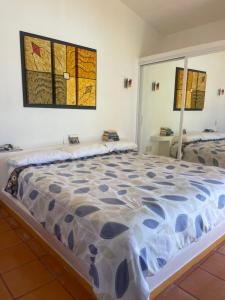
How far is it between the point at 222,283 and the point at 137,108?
299cm

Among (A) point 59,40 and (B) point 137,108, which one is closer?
(A) point 59,40

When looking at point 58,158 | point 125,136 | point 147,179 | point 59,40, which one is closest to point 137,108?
point 125,136

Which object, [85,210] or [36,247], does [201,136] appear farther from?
[36,247]

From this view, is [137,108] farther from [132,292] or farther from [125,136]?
[132,292]

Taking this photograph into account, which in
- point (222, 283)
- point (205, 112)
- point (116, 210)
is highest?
point (205, 112)

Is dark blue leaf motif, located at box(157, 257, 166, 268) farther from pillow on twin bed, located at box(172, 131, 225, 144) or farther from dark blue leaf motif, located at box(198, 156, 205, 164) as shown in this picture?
pillow on twin bed, located at box(172, 131, 225, 144)

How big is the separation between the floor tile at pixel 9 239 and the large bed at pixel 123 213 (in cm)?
22

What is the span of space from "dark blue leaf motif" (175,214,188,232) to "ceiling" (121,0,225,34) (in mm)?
2983

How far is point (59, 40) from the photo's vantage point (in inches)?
112

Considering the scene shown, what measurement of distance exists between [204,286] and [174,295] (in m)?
0.23

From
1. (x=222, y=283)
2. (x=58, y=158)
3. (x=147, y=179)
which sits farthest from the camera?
(x=58, y=158)

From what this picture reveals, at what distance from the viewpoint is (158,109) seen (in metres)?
3.75

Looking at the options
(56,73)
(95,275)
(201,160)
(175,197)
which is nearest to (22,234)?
(95,275)

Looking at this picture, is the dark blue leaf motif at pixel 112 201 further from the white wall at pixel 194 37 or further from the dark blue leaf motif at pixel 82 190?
the white wall at pixel 194 37
